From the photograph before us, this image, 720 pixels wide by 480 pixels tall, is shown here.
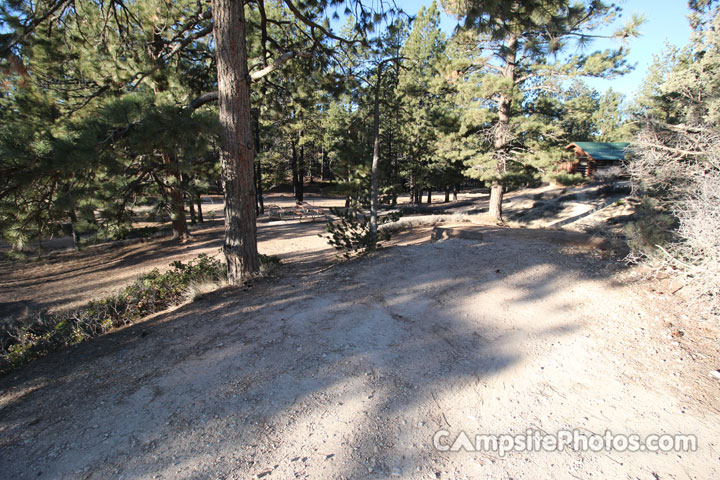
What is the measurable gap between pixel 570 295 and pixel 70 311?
31.1ft

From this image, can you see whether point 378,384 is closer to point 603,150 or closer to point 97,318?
point 97,318

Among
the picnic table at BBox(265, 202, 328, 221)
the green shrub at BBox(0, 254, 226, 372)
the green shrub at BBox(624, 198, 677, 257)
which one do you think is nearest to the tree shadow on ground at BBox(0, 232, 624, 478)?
the green shrub at BBox(0, 254, 226, 372)

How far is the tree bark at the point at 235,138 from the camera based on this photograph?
17.8ft

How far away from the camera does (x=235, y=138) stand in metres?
5.62

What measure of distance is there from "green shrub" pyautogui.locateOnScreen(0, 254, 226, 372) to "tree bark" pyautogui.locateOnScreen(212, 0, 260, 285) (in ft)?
2.13

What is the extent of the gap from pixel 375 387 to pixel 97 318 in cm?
468

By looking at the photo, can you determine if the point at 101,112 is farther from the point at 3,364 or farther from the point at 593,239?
the point at 593,239

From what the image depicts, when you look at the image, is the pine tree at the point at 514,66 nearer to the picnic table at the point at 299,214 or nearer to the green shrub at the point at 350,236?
the green shrub at the point at 350,236

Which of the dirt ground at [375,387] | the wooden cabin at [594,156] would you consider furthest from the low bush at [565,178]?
the wooden cabin at [594,156]

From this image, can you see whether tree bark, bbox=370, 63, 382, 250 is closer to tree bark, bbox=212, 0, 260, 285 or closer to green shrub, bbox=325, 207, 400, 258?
green shrub, bbox=325, 207, 400, 258

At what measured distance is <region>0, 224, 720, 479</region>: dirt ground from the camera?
208 cm

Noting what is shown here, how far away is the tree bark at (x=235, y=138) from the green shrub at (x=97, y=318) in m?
0.65

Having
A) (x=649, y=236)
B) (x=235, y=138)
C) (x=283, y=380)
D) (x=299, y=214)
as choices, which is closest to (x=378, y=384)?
(x=283, y=380)

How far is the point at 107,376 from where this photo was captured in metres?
3.15
